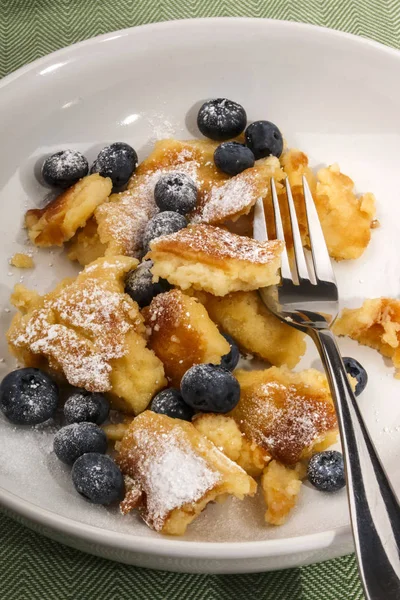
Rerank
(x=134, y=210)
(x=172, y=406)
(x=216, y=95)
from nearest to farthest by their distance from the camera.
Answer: (x=172, y=406) → (x=134, y=210) → (x=216, y=95)

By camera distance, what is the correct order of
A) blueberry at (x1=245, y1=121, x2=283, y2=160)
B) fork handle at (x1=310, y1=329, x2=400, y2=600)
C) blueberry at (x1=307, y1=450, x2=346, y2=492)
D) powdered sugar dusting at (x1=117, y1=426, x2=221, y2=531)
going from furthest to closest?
blueberry at (x1=245, y1=121, x2=283, y2=160)
blueberry at (x1=307, y1=450, x2=346, y2=492)
powdered sugar dusting at (x1=117, y1=426, x2=221, y2=531)
fork handle at (x1=310, y1=329, x2=400, y2=600)

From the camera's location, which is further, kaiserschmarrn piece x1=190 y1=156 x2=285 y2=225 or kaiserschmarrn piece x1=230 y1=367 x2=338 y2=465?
kaiserschmarrn piece x1=190 y1=156 x2=285 y2=225

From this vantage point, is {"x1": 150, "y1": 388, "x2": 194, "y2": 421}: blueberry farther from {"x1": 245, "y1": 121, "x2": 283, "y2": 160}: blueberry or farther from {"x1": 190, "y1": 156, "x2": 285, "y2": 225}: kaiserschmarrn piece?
{"x1": 245, "y1": 121, "x2": 283, "y2": 160}: blueberry

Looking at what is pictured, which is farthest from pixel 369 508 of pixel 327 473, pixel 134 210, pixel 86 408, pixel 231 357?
pixel 134 210

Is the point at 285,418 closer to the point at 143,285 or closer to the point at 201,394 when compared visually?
the point at 201,394

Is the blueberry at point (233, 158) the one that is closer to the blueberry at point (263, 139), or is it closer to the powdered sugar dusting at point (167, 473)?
the blueberry at point (263, 139)

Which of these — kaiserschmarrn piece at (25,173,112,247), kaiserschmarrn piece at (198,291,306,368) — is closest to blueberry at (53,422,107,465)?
kaiserschmarrn piece at (198,291,306,368)

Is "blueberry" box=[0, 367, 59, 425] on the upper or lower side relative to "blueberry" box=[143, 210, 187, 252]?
lower
